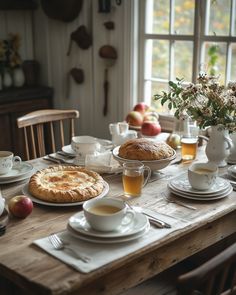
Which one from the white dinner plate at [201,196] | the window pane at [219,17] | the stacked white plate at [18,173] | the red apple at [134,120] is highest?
the window pane at [219,17]

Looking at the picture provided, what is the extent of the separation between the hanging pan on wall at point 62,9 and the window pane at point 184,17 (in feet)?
2.63

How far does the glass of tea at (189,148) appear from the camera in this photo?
7.47ft

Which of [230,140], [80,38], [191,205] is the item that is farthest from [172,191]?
[80,38]

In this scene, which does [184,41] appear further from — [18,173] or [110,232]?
[110,232]

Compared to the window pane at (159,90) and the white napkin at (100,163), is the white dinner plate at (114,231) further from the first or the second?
the window pane at (159,90)

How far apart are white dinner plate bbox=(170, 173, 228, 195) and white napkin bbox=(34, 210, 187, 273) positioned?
0.31 meters

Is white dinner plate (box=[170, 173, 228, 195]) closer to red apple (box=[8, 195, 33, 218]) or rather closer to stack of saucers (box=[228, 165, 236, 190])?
stack of saucers (box=[228, 165, 236, 190])

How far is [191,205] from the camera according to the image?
5.80 feet

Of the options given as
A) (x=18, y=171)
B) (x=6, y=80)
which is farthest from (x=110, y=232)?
(x=6, y=80)

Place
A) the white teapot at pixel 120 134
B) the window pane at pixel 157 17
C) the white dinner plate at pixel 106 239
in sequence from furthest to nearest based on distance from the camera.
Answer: the window pane at pixel 157 17 → the white teapot at pixel 120 134 → the white dinner plate at pixel 106 239

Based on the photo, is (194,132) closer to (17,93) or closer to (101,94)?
(101,94)

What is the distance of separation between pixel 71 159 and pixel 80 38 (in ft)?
5.18

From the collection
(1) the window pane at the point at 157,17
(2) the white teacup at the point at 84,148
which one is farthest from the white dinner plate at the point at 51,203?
(1) the window pane at the point at 157,17

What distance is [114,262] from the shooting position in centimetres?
134
